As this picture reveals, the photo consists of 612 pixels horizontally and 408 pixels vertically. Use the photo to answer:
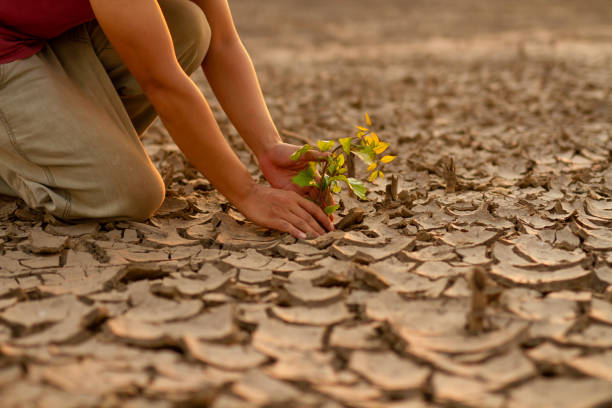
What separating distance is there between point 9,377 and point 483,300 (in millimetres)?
859

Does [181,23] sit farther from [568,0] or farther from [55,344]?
[568,0]

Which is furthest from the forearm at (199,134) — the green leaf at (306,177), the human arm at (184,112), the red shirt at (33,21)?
the red shirt at (33,21)

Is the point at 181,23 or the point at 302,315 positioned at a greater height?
the point at 181,23

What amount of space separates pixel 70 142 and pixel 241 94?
20.2 inches

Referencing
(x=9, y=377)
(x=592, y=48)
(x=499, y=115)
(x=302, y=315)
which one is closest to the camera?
(x=9, y=377)

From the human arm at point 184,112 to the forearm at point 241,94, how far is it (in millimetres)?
214

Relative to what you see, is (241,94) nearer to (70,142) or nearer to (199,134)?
(199,134)

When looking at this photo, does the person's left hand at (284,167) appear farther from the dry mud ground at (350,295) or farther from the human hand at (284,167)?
the dry mud ground at (350,295)

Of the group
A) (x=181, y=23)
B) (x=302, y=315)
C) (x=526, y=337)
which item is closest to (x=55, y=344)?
(x=302, y=315)

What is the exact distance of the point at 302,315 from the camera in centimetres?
122

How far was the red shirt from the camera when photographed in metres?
1.52

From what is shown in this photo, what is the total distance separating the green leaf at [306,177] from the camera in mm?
1562

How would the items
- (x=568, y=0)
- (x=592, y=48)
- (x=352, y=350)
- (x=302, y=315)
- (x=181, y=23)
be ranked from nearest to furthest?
(x=352, y=350)
(x=302, y=315)
(x=181, y=23)
(x=592, y=48)
(x=568, y=0)

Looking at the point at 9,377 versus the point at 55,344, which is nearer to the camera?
the point at 9,377
